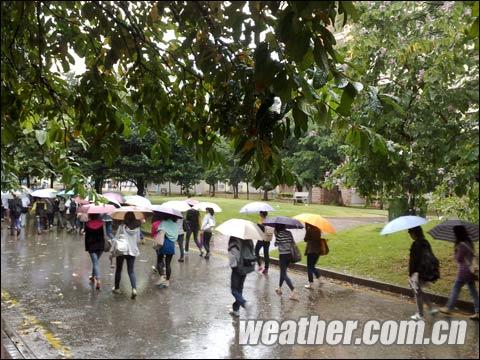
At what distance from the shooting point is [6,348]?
6.58 m

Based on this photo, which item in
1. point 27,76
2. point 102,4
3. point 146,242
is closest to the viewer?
point 102,4

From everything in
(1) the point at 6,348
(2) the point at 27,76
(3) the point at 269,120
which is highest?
(2) the point at 27,76

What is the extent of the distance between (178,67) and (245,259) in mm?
4328

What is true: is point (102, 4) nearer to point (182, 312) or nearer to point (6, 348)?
point (6, 348)

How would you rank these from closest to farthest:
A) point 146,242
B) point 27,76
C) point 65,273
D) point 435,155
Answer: point 27,76, point 435,155, point 65,273, point 146,242

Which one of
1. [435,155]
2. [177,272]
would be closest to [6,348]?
[177,272]

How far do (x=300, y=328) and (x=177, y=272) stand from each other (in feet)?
17.2

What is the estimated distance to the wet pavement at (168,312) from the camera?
6605 millimetres

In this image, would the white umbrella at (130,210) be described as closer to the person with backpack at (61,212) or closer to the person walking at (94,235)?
the person walking at (94,235)

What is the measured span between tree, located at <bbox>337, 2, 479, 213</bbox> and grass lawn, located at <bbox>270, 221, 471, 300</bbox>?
176 centimetres

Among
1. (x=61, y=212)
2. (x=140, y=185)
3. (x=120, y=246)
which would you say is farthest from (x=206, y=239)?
(x=61, y=212)

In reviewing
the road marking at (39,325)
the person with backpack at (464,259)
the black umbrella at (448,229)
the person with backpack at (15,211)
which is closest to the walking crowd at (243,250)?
the person with backpack at (464,259)

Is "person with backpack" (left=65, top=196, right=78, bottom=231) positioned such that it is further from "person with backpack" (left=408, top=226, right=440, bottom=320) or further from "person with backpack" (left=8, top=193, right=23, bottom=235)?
"person with backpack" (left=408, top=226, right=440, bottom=320)

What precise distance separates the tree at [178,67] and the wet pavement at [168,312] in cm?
325
